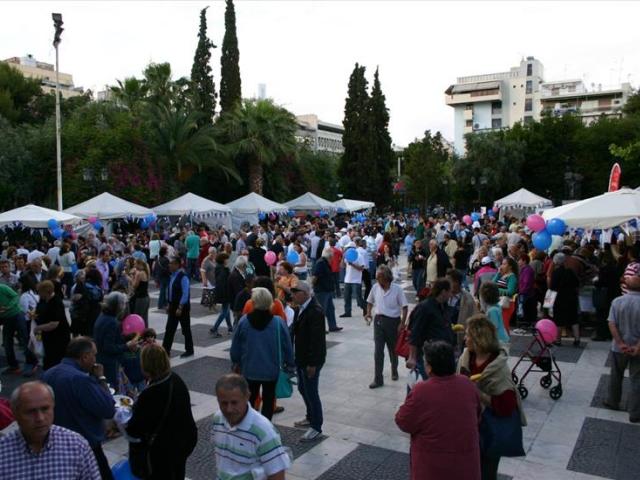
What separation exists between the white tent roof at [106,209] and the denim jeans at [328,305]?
12.3 m

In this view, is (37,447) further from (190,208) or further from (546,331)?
(190,208)

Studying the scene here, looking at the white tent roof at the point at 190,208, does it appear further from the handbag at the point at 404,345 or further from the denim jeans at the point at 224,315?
the handbag at the point at 404,345

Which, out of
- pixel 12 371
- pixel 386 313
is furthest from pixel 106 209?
pixel 386 313

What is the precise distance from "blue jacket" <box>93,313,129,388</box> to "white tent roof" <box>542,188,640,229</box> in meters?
8.74

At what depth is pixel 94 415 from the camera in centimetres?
381

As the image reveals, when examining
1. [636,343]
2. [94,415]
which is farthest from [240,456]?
[636,343]

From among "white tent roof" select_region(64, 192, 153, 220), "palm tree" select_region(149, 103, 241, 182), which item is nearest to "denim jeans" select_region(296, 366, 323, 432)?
"white tent roof" select_region(64, 192, 153, 220)

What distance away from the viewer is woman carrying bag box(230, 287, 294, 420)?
5.24 meters

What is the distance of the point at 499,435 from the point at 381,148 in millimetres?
40800

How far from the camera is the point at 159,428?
3566 millimetres

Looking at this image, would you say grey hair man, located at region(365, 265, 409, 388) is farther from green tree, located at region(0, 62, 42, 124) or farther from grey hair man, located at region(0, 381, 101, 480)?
green tree, located at region(0, 62, 42, 124)

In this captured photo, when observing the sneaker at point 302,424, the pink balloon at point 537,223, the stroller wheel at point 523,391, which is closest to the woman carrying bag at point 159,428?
the sneaker at point 302,424

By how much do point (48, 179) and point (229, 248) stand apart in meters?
19.0

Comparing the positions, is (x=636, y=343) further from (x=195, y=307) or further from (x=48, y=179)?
(x=48, y=179)
